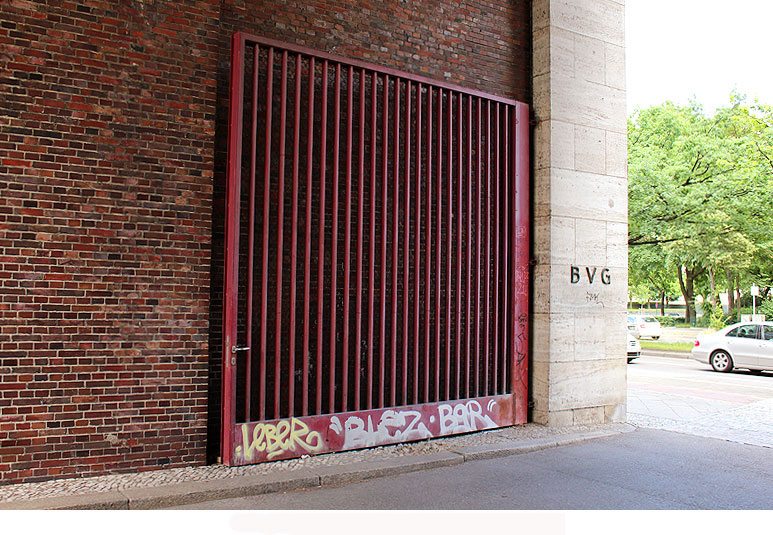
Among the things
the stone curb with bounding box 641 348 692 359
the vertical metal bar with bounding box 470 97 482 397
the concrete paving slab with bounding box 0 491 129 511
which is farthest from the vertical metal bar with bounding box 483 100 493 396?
the stone curb with bounding box 641 348 692 359

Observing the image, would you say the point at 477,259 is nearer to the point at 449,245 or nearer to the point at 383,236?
the point at 449,245

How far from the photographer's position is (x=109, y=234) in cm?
605

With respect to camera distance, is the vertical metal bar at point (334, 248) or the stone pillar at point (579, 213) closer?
the vertical metal bar at point (334, 248)

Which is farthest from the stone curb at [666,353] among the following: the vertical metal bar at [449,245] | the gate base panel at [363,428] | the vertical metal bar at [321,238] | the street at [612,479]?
the vertical metal bar at [321,238]

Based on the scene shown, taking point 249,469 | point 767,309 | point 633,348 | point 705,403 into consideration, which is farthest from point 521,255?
point 767,309

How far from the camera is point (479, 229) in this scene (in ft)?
28.4

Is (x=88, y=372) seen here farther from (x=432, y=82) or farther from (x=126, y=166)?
(x=432, y=82)

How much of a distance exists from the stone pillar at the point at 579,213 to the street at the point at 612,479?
0.90m

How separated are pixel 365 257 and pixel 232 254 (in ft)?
5.89

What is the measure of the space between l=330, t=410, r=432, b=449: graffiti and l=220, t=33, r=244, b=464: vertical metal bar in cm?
122

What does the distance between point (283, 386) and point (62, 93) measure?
3.64 meters

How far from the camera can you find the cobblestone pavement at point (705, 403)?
9133 mm

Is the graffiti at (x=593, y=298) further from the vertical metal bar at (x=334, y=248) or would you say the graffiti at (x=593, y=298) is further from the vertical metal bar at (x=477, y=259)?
the vertical metal bar at (x=334, y=248)

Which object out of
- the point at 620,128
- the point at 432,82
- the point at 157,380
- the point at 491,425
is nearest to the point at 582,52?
the point at 620,128
